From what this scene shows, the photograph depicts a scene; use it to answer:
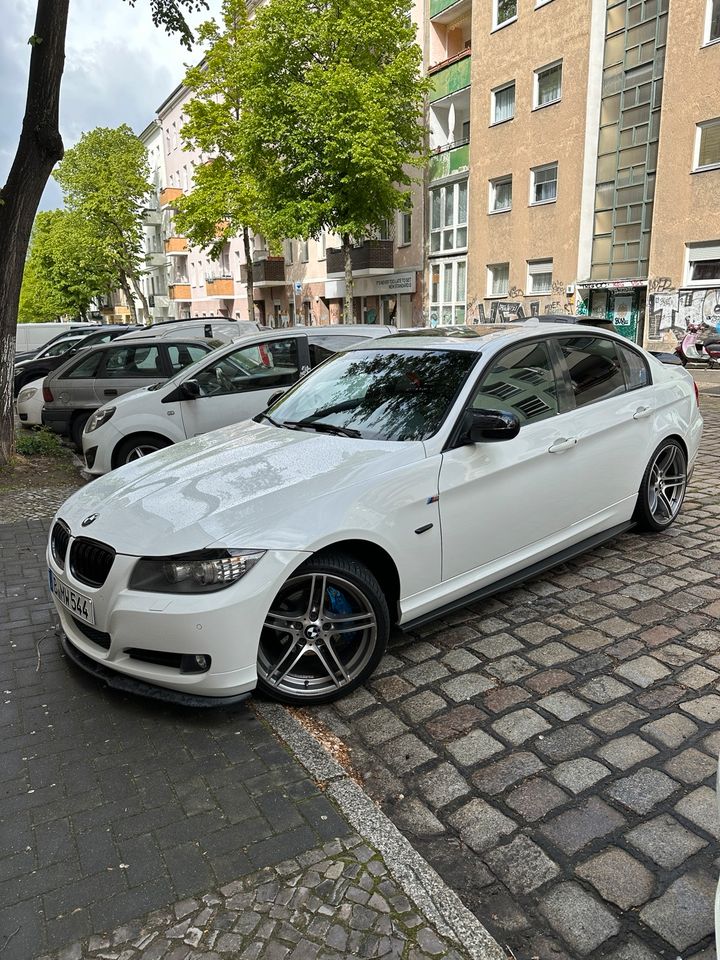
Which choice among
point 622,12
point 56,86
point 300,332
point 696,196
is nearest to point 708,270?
point 696,196

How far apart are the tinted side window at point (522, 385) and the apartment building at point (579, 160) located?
16.7 m

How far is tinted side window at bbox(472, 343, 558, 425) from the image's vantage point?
407cm

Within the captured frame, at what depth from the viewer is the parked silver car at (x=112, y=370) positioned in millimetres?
10117

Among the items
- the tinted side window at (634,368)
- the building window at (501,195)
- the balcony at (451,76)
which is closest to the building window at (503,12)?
the balcony at (451,76)

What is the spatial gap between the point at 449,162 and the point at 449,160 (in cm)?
8

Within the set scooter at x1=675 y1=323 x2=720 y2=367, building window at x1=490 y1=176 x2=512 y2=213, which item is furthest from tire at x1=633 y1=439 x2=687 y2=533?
building window at x1=490 y1=176 x2=512 y2=213

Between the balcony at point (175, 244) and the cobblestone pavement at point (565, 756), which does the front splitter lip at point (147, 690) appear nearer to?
the cobblestone pavement at point (565, 756)

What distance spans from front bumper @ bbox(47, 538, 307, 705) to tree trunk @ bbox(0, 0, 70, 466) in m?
6.38

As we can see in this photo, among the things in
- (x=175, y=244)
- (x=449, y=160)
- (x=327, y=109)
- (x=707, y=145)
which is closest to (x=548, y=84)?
(x=449, y=160)

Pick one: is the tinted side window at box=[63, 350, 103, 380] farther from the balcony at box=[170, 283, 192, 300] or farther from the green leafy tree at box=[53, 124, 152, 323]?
the balcony at box=[170, 283, 192, 300]

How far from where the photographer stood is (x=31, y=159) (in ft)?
27.7

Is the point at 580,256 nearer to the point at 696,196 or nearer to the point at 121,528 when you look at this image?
the point at 696,196

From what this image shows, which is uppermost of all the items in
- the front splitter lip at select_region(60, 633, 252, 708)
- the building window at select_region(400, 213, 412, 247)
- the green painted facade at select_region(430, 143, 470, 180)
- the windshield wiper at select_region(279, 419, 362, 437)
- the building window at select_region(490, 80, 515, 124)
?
the building window at select_region(490, 80, 515, 124)

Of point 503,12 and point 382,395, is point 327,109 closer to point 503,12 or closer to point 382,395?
point 503,12
